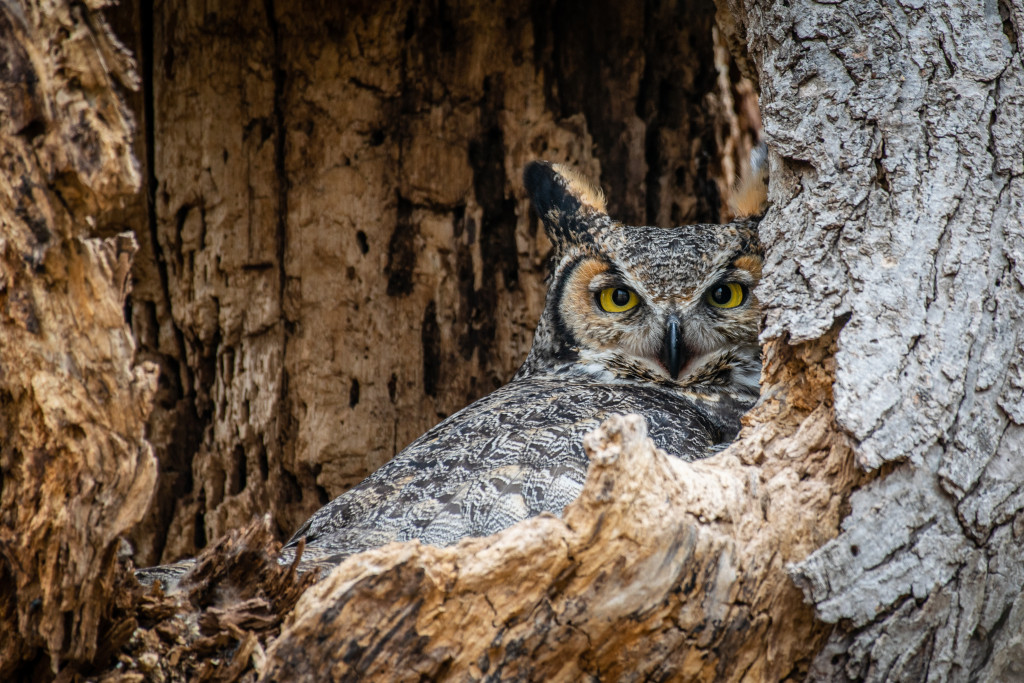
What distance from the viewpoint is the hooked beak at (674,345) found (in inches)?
99.6

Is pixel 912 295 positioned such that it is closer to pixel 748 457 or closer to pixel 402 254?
pixel 748 457

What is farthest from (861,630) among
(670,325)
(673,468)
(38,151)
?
(38,151)

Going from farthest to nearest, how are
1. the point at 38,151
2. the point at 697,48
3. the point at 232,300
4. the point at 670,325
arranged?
the point at 697,48 < the point at 232,300 < the point at 670,325 < the point at 38,151

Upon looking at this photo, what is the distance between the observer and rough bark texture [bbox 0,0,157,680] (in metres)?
1.46

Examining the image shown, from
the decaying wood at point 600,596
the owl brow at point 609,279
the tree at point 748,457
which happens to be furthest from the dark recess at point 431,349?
the decaying wood at point 600,596

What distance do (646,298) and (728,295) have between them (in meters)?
0.26

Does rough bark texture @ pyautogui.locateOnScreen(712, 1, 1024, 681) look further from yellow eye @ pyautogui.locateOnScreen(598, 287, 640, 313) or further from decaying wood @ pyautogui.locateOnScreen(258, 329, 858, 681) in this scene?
yellow eye @ pyautogui.locateOnScreen(598, 287, 640, 313)

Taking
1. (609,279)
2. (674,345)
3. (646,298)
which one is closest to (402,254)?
(609,279)

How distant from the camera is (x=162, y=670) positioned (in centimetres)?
156

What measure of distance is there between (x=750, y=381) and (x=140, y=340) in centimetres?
202

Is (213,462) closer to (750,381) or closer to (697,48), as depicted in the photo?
(750,381)

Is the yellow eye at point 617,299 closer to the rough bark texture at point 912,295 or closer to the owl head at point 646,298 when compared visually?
the owl head at point 646,298

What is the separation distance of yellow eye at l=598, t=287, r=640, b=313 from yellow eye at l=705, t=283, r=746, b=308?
0.22m

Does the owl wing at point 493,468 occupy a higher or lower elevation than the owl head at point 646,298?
lower
